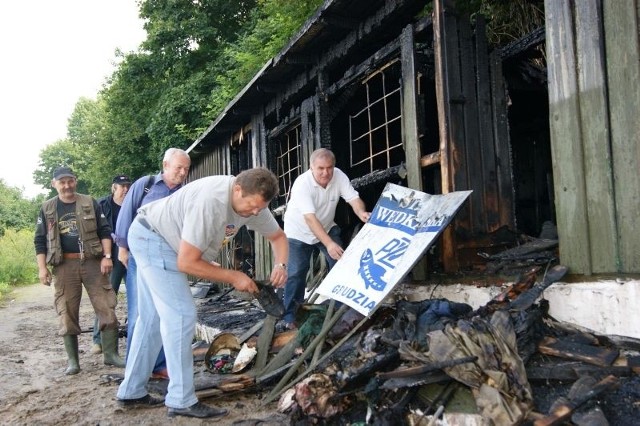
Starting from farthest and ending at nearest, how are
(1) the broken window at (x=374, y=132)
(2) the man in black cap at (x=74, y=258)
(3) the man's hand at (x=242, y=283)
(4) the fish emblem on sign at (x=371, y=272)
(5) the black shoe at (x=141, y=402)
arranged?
(1) the broken window at (x=374, y=132) → (2) the man in black cap at (x=74, y=258) → (4) the fish emblem on sign at (x=371, y=272) → (5) the black shoe at (x=141, y=402) → (3) the man's hand at (x=242, y=283)

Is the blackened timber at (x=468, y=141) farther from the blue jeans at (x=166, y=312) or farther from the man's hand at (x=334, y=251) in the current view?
the blue jeans at (x=166, y=312)

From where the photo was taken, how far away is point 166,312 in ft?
10.9

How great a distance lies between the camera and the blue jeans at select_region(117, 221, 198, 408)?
329cm

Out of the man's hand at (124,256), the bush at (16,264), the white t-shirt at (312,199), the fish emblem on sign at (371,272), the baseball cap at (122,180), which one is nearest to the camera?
the fish emblem on sign at (371,272)

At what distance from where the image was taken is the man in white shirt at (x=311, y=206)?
4.86 meters

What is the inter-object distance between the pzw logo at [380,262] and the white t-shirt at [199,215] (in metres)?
1.02

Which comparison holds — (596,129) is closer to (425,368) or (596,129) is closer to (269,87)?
(425,368)

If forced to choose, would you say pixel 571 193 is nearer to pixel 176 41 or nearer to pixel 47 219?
pixel 47 219

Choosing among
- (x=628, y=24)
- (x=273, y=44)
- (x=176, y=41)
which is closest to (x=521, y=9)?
(x=628, y=24)

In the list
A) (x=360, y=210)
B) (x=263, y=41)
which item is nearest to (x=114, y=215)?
(x=360, y=210)

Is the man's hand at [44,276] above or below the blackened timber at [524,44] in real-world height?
below

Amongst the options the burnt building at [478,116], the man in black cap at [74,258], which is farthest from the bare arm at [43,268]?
the burnt building at [478,116]

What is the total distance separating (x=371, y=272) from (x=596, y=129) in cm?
185

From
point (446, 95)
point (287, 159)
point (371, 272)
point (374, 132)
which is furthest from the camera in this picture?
point (287, 159)
